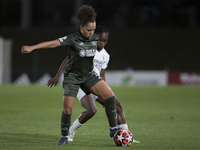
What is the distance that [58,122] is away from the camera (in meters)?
11.2

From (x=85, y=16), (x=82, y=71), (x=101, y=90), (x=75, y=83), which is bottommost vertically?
(x=101, y=90)

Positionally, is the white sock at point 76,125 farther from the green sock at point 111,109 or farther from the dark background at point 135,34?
the dark background at point 135,34

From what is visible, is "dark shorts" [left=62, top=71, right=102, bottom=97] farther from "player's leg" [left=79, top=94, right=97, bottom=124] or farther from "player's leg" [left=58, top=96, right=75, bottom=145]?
"player's leg" [left=79, top=94, right=97, bottom=124]

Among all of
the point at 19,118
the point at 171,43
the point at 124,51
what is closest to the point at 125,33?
the point at 124,51

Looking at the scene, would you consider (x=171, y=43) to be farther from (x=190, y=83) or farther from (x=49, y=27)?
(x=49, y=27)

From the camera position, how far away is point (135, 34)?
36906 mm

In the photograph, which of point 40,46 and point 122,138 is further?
point 122,138

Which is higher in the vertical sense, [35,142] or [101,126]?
[35,142]

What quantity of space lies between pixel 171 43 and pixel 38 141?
29793 millimetres

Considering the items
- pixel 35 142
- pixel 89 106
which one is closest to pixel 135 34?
pixel 89 106

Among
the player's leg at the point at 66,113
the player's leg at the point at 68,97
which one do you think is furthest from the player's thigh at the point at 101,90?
the player's leg at the point at 66,113

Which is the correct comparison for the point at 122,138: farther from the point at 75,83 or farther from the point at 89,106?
Answer: the point at 75,83

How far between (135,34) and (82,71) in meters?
30.1

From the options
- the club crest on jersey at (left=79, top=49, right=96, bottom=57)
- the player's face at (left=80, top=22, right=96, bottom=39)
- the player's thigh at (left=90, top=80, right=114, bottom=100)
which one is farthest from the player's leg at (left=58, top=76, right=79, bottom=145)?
the player's face at (left=80, top=22, right=96, bottom=39)
